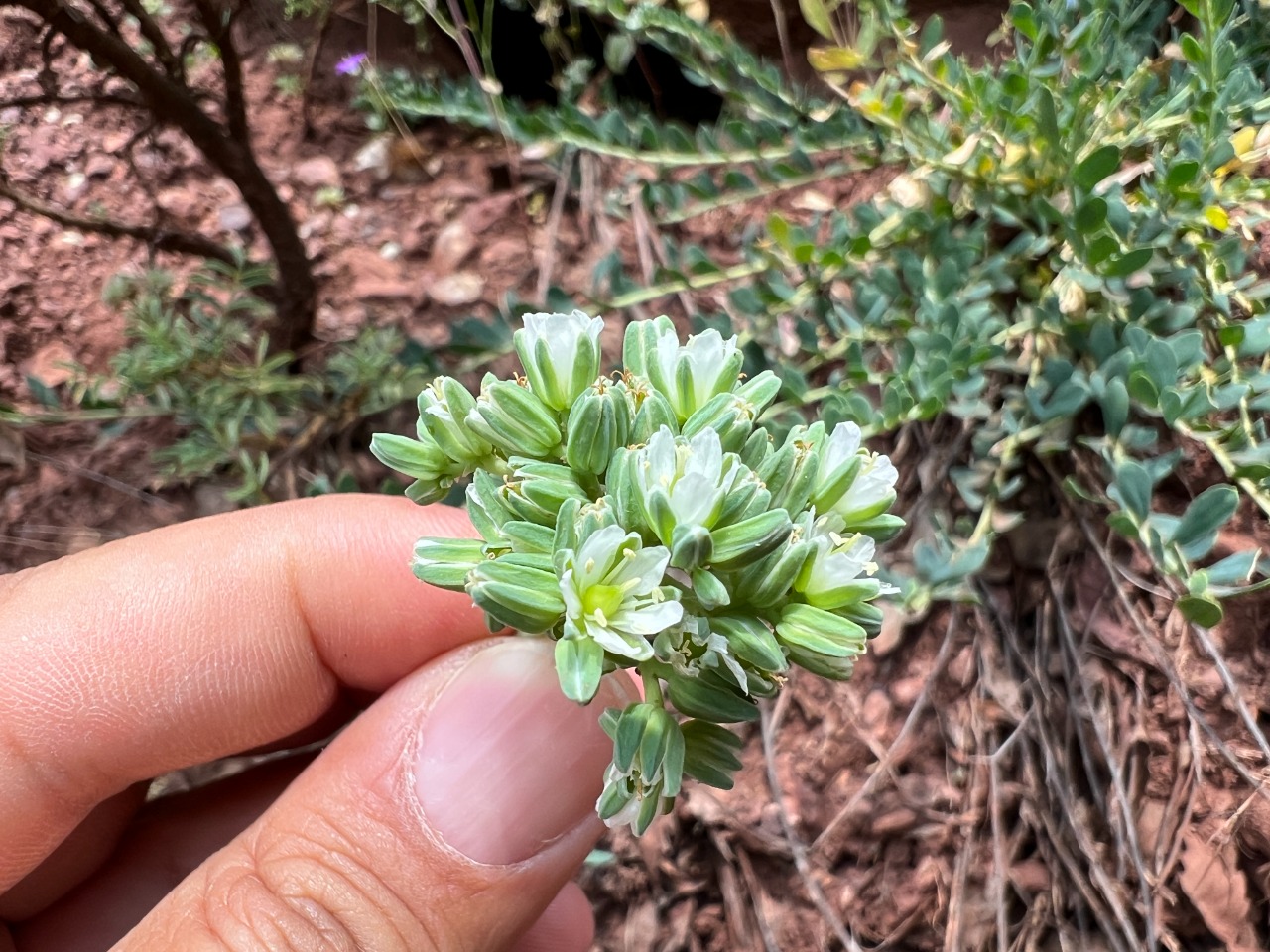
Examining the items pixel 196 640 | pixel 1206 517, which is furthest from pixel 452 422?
pixel 1206 517

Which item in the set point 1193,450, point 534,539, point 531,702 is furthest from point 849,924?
point 534,539

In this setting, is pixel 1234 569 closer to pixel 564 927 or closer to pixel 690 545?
pixel 690 545

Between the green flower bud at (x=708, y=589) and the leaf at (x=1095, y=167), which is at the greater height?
the leaf at (x=1095, y=167)

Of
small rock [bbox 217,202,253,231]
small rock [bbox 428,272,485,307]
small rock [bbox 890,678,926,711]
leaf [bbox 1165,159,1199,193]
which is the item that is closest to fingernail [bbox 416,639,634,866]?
small rock [bbox 890,678,926,711]

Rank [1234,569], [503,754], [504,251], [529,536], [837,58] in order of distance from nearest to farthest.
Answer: [529,536], [503,754], [1234,569], [837,58], [504,251]

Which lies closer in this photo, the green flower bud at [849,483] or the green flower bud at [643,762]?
the green flower bud at [643,762]

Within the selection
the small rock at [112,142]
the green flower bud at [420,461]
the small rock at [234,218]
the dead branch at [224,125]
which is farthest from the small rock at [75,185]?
the green flower bud at [420,461]

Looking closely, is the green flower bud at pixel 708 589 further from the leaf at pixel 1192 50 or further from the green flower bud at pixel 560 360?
the leaf at pixel 1192 50
